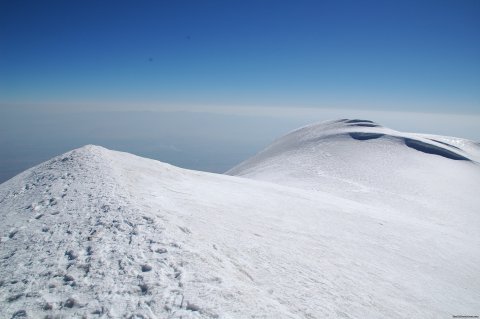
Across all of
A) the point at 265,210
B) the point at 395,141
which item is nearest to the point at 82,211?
the point at 265,210

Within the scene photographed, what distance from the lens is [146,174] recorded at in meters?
12.1

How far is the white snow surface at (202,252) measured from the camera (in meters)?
4.76

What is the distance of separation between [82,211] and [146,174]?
4.66 m

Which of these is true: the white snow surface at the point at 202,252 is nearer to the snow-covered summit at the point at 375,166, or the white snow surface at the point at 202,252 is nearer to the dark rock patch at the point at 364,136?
the snow-covered summit at the point at 375,166

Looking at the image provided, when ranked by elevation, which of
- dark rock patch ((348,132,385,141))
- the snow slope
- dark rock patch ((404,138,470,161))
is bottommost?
the snow slope

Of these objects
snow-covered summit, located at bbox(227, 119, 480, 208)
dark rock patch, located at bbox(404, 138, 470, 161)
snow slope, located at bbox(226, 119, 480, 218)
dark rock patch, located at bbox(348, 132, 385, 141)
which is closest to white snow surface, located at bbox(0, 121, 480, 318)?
snow slope, located at bbox(226, 119, 480, 218)

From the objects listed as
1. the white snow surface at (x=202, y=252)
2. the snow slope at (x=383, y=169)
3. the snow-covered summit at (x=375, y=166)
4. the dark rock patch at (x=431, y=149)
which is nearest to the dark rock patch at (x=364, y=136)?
the snow-covered summit at (x=375, y=166)

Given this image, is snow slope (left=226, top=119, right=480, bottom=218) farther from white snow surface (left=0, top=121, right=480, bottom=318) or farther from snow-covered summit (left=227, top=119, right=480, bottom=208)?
white snow surface (left=0, top=121, right=480, bottom=318)

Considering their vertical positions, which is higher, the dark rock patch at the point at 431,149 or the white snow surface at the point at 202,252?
the dark rock patch at the point at 431,149

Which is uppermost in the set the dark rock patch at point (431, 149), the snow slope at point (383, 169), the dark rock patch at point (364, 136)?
the dark rock patch at point (364, 136)

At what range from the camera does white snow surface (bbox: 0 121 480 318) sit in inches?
187

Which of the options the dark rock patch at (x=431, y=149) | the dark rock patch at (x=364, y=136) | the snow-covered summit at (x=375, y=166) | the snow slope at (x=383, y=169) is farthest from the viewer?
the dark rock patch at (x=364, y=136)

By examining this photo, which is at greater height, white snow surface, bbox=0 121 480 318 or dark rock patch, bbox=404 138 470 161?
dark rock patch, bbox=404 138 470 161

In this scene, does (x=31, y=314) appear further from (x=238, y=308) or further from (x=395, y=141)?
(x=395, y=141)
